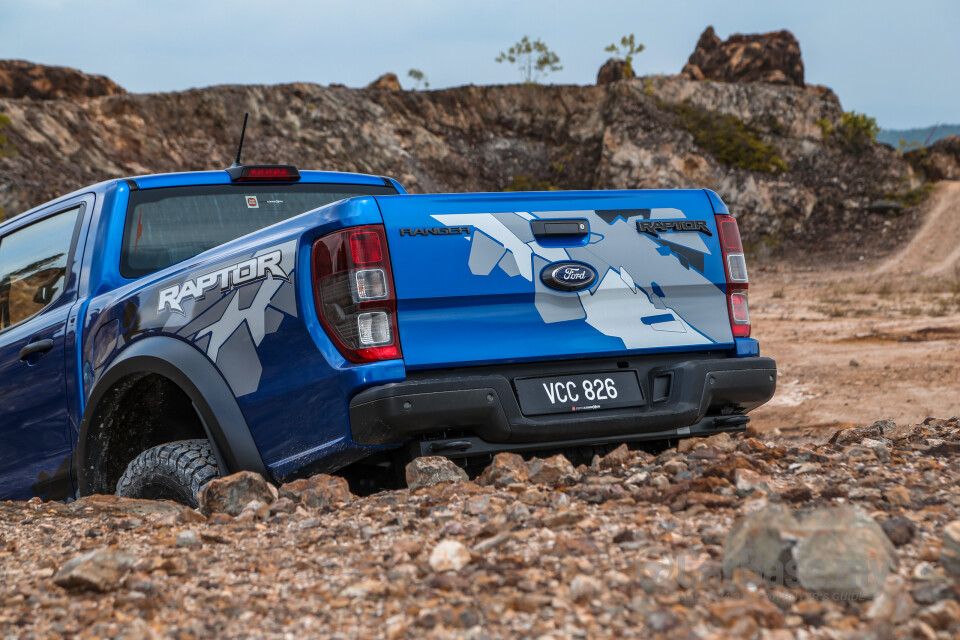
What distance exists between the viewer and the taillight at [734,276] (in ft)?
11.7

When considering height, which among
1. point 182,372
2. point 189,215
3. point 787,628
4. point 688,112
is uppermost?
point 688,112

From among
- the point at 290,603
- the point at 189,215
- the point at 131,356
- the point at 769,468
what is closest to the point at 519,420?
the point at 769,468

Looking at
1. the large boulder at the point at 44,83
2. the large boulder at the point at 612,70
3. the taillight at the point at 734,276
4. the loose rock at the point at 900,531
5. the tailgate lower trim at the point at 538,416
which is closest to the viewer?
the loose rock at the point at 900,531

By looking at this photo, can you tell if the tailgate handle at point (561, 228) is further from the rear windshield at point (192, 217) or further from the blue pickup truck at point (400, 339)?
the rear windshield at point (192, 217)

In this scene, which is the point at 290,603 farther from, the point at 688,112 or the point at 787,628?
the point at 688,112

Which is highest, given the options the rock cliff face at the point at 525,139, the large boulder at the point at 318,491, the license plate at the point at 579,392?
the rock cliff face at the point at 525,139

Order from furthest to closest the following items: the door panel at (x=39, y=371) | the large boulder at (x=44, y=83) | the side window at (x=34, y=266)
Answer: the large boulder at (x=44, y=83) → the side window at (x=34, y=266) → the door panel at (x=39, y=371)

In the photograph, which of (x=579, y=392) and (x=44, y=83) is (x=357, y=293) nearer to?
(x=579, y=392)

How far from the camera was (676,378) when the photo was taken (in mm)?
3355

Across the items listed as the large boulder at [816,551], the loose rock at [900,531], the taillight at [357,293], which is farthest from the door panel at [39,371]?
the loose rock at [900,531]

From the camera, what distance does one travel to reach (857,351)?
34.2 ft

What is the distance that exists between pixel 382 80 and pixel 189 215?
3750cm

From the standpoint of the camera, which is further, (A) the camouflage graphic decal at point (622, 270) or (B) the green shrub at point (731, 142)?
(B) the green shrub at point (731, 142)

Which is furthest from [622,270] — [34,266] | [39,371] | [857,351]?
[857,351]
